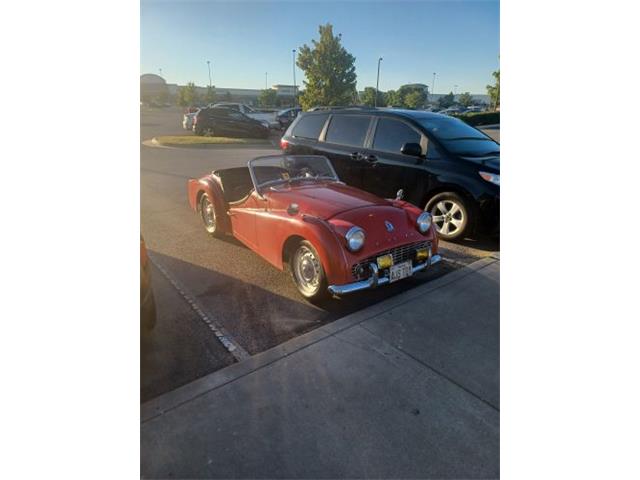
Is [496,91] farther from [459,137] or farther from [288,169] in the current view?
[288,169]

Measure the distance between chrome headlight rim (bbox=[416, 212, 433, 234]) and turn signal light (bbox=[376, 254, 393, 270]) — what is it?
47 cm

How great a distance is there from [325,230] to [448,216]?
89.0 inches

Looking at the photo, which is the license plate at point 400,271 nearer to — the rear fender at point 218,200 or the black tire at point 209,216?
the rear fender at point 218,200

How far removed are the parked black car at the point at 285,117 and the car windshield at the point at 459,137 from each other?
14437 mm

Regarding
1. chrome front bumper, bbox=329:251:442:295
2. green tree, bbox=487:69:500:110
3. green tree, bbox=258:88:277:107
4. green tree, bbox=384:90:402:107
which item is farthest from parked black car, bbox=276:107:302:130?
chrome front bumper, bbox=329:251:442:295

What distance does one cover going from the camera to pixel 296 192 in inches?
133

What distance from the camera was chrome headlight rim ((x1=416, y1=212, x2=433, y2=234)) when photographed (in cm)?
311

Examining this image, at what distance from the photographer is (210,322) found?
265 cm

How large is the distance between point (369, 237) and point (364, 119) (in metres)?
2.91

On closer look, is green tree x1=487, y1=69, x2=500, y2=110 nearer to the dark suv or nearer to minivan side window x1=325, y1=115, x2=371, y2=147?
the dark suv

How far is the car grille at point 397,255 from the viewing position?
2.71 metres

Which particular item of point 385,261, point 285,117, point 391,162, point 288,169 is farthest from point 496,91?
point 285,117

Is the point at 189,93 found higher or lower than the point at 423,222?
higher
